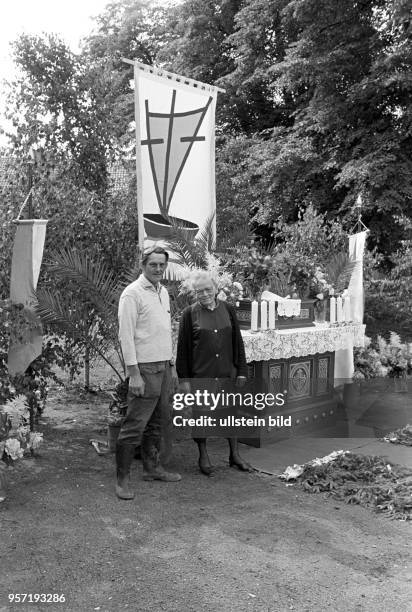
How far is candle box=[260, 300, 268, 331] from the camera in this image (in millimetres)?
6359

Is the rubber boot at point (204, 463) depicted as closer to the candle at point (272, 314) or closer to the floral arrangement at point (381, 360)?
the candle at point (272, 314)

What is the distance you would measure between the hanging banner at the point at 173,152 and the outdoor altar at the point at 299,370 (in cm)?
164

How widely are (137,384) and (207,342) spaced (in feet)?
2.61

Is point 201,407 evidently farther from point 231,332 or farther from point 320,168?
point 320,168

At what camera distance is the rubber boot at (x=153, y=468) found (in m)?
5.17

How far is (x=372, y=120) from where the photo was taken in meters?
15.8

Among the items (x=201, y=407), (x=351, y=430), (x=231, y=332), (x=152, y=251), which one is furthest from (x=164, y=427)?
(x=351, y=430)

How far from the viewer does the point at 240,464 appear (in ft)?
17.9

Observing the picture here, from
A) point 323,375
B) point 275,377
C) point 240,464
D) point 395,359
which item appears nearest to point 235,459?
point 240,464

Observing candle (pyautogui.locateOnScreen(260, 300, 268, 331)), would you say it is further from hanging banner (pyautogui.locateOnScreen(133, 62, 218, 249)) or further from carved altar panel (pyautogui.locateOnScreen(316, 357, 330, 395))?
hanging banner (pyautogui.locateOnScreen(133, 62, 218, 249))

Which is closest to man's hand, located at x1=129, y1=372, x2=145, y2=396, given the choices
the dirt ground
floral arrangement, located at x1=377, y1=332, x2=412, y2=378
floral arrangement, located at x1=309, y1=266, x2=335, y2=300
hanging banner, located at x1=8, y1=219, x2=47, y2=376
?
the dirt ground

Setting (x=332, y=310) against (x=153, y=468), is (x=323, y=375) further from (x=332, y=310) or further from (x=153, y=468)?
(x=153, y=468)

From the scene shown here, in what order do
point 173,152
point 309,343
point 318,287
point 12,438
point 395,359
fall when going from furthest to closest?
point 395,359, point 318,287, point 173,152, point 309,343, point 12,438

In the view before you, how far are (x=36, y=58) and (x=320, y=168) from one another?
968 centimetres
